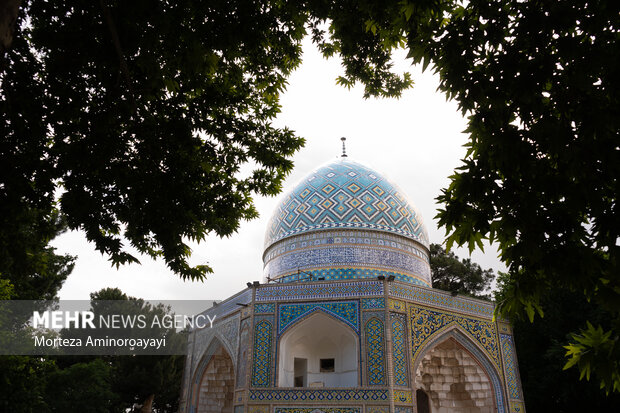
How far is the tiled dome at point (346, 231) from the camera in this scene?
1291 centimetres

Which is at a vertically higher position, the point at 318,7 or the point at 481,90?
the point at 318,7

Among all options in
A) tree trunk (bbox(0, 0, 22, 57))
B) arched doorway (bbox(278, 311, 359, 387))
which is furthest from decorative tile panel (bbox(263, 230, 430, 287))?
tree trunk (bbox(0, 0, 22, 57))

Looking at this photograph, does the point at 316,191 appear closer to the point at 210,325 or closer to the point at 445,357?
the point at 210,325

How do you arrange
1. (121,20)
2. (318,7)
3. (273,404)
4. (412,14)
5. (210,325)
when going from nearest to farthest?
(412,14)
(121,20)
(318,7)
(273,404)
(210,325)

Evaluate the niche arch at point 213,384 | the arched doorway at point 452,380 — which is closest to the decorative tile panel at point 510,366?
the arched doorway at point 452,380

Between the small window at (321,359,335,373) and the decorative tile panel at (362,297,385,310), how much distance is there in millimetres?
2388

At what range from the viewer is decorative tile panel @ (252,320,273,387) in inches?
385

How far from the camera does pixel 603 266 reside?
2109 millimetres

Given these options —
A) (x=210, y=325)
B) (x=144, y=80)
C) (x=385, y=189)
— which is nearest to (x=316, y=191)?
(x=385, y=189)

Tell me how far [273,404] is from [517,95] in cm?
870

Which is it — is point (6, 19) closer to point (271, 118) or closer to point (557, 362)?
point (271, 118)

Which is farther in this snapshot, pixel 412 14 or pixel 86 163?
pixel 86 163

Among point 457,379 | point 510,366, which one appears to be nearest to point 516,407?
point 510,366

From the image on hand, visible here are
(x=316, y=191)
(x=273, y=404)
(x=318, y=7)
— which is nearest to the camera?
(x=318, y=7)
